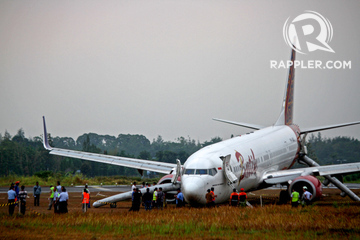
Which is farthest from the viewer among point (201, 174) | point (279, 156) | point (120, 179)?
point (120, 179)

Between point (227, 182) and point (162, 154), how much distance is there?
8736 centimetres

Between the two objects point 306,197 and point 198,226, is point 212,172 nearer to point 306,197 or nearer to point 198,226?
point 306,197

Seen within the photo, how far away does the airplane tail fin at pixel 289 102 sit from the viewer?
51750 mm

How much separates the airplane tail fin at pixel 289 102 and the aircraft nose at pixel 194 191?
22.8 meters

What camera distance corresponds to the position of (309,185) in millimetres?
34438

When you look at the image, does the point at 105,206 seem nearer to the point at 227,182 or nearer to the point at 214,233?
the point at 227,182

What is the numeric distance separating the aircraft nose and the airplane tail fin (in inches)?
897

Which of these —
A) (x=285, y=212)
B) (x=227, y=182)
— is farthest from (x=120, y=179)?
(x=285, y=212)

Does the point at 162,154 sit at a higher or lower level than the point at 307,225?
higher

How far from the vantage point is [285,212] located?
2577cm

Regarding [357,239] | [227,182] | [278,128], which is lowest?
[357,239]

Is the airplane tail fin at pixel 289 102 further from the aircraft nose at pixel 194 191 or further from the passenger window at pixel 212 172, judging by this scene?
the aircraft nose at pixel 194 191

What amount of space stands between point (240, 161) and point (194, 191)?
21.1 ft

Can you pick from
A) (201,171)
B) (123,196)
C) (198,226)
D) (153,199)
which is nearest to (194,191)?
(201,171)
